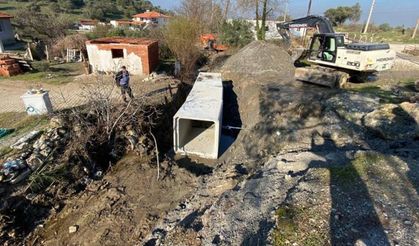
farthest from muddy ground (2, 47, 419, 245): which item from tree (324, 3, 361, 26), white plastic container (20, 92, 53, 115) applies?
tree (324, 3, 361, 26)

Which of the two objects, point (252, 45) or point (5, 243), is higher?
point (252, 45)

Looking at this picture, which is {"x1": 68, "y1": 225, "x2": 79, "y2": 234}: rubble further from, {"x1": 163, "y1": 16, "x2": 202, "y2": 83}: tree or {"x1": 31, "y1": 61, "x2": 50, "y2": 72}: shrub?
{"x1": 31, "y1": 61, "x2": 50, "y2": 72}: shrub

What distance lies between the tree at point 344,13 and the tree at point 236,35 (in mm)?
23066

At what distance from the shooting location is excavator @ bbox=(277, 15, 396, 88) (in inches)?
425

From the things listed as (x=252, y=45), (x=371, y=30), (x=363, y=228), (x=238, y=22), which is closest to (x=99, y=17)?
(x=238, y=22)

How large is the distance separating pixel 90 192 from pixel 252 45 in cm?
1321

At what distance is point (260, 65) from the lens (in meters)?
14.8

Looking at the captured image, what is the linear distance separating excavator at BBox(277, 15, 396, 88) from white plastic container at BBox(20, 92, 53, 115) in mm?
10122

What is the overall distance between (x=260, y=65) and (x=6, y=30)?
22.2m

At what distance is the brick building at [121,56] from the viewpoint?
1362 centimetres

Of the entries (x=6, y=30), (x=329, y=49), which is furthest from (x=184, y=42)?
(x=6, y=30)

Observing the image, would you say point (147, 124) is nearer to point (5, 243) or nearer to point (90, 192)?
point (90, 192)

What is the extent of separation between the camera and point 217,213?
197 inches

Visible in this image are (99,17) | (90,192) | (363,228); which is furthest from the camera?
(99,17)
